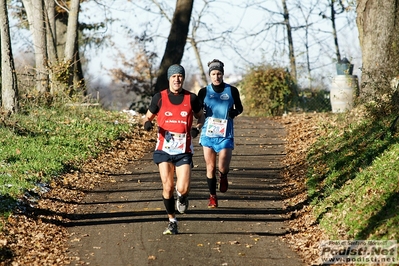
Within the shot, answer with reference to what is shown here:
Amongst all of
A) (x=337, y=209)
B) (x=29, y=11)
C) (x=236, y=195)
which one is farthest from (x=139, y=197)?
(x=29, y=11)

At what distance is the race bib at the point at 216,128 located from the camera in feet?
39.3

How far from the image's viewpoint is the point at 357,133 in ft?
50.6

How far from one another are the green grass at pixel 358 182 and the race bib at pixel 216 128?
182 centimetres

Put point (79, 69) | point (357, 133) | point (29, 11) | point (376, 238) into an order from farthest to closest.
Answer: point (79, 69)
point (29, 11)
point (357, 133)
point (376, 238)

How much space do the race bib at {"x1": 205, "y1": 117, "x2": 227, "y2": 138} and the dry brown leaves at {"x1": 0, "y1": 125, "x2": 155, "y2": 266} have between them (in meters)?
2.55

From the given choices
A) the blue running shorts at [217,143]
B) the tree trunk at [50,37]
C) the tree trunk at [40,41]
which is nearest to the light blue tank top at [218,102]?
the blue running shorts at [217,143]

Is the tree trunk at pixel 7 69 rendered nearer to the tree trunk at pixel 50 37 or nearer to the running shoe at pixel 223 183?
the tree trunk at pixel 50 37

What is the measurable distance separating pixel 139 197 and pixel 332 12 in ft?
87.5

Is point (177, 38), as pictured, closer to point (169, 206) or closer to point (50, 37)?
point (50, 37)

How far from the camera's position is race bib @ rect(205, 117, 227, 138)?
12.0 metres

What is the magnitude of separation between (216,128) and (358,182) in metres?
2.41

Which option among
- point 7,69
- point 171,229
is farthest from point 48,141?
point 171,229

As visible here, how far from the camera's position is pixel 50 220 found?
435 inches

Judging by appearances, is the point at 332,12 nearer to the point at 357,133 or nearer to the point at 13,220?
the point at 357,133
